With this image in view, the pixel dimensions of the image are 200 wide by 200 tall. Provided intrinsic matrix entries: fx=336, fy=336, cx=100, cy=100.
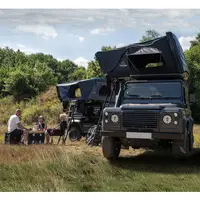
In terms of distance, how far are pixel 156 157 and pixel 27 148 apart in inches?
137

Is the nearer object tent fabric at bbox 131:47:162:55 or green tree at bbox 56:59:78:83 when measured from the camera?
tent fabric at bbox 131:47:162:55

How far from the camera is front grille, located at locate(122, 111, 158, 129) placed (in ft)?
24.8

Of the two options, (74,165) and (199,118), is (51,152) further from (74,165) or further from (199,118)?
(199,118)

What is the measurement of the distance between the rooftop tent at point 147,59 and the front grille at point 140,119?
6.67 feet

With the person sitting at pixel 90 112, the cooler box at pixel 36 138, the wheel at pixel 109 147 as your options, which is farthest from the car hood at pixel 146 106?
the person sitting at pixel 90 112

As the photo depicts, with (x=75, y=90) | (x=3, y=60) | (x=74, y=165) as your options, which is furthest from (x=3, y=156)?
(x=3, y=60)

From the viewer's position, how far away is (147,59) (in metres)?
9.98

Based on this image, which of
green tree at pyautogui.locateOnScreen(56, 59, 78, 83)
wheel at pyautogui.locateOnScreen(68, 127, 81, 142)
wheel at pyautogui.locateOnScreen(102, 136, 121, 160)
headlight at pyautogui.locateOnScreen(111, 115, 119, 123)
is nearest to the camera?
headlight at pyautogui.locateOnScreen(111, 115, 119, 123)

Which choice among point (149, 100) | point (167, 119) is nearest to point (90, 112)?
point (149, 100)

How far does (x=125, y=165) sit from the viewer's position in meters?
7.77

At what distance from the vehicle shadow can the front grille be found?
3.03ft

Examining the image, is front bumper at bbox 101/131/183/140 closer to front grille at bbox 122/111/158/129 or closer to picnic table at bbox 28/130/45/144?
front grille at bbox 122/111/158/129

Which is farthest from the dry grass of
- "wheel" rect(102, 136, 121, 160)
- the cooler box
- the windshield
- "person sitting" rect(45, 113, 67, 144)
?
"person sitting" rect(45, 113, 67, 144)

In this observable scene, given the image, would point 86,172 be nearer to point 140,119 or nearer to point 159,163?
point 140,119
